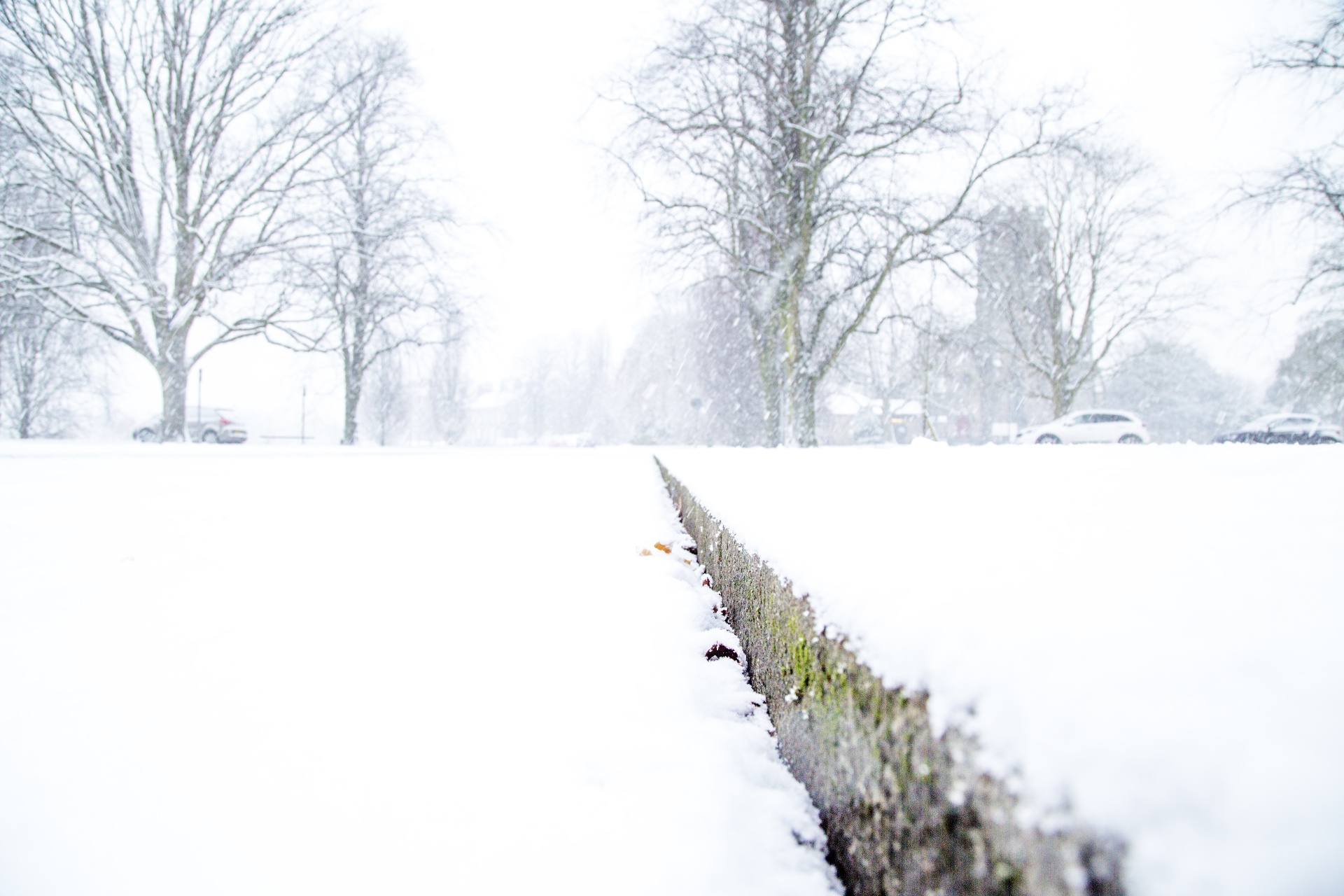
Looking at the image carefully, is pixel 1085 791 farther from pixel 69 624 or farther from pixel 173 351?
pixel 173 351

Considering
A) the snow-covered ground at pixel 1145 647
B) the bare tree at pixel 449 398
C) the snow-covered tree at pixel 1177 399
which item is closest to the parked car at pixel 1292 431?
the snow-covered ground at pixel 1145 647

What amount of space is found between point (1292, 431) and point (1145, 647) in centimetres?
2325

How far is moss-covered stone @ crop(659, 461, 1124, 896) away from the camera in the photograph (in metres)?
0.42

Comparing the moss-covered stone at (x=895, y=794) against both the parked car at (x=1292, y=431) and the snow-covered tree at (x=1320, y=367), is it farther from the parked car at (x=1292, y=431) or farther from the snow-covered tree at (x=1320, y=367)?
the snow-covered tree at (x=1320, y=367)

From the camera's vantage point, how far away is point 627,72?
9719 millimetres

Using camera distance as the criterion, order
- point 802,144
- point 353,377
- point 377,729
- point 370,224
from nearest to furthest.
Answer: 1. point 377,729
2. point 802,144
3. point 370,224
4. point 353,377

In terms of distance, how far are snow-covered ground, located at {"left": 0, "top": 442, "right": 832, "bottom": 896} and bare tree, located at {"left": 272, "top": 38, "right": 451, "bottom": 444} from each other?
1189 cm

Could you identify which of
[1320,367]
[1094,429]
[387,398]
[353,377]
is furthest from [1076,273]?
[387,398]

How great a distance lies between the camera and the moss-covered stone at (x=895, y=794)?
1.37 ft

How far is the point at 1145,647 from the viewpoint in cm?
55

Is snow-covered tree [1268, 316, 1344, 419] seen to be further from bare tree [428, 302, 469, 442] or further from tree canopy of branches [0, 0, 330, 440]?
bare tree [428, 302, 469, 442]

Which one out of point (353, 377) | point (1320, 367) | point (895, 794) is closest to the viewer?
point (895, 794)

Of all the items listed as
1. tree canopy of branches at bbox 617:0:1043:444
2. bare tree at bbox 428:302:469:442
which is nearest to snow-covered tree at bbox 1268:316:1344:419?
tree canopy of branches at bbox 617:0:1043:444

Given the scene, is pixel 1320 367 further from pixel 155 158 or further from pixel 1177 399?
pixel 155 158
